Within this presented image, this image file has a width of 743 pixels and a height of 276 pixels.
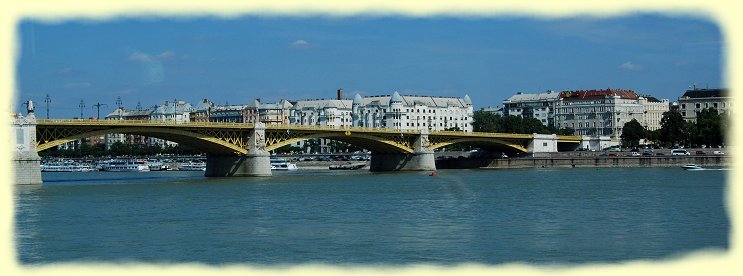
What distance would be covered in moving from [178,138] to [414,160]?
2468 cm

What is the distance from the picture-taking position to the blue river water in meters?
23.9

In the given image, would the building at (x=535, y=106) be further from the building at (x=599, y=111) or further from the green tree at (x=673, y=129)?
the green tree at (x=673, y=129)

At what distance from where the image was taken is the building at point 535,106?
535 ft

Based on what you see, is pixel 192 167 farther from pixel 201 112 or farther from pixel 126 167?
pixel 201 112

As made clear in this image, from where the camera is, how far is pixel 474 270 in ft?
64.1

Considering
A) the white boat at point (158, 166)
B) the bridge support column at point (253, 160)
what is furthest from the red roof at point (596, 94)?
the bridge support column at point (253, 160)

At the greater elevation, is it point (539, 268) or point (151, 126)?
point (151, 126)

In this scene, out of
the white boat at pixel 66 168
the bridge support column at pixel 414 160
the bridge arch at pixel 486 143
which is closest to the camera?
the bridge support column at pixel 414 160

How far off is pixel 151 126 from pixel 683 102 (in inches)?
3781

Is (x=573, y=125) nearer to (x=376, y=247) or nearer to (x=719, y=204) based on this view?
(x=719, y=204)

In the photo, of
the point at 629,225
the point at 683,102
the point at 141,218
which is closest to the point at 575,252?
the point at 629,225

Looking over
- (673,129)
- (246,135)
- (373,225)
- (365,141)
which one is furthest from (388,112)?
(373,225)

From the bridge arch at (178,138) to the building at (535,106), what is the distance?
9593 cm

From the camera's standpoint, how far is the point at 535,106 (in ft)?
547
